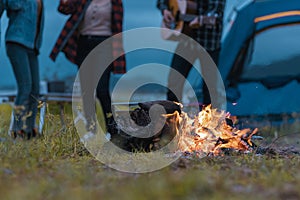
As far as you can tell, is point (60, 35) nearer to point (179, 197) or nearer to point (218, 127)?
point (218, 127)

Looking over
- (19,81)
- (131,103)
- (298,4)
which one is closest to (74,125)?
(131,103)

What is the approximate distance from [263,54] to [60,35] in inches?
86.5

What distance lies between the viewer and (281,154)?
14.8 feet

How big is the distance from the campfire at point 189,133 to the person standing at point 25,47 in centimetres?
157

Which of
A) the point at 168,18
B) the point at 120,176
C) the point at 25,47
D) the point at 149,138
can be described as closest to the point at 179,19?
the point at 168,18

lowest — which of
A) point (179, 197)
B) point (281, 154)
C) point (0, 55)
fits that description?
point (281, 154)

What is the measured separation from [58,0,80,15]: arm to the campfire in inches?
72.9

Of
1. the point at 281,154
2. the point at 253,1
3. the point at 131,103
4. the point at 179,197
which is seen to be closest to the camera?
the point at 179,197

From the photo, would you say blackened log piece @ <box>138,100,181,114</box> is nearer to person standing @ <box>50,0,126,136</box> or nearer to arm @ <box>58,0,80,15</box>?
person standing @ <box>50,0,126,136</box>

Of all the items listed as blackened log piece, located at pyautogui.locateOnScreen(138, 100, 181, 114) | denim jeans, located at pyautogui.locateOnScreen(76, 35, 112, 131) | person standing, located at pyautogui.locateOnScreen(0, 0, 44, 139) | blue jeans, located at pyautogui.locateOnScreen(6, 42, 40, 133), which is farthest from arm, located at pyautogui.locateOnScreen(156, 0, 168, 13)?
blackened log piece, located at pyautogui.locateOnScreen(138, 100, 181, 114)

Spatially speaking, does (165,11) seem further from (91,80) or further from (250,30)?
(91,80)

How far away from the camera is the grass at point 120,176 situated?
96.3 inches

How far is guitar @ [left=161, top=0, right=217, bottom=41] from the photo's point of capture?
6266mm

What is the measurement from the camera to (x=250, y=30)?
21.4 ft
